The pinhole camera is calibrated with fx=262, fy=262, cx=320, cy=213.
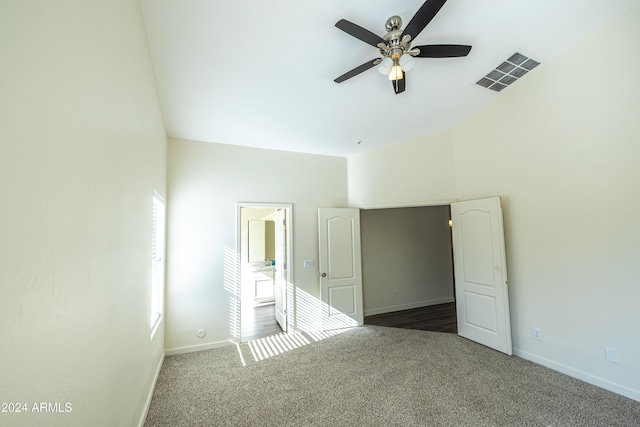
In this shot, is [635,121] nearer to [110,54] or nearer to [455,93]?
[455,93]

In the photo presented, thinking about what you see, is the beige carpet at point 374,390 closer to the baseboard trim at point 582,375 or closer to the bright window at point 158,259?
the baseboard trim at point 582,375

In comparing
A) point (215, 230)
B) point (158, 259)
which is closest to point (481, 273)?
point (215, 230)

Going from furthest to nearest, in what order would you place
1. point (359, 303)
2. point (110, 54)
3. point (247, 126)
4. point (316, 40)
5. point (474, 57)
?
point (359, 303) → point (247, 126) → point (474, 57) → point (316, 40) → point (110, 54)

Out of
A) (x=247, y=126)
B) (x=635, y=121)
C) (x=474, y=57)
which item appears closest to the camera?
(x=635, y=121)

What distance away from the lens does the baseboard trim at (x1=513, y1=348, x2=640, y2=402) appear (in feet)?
8.50

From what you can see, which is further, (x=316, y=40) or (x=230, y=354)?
(x=230, y=354)

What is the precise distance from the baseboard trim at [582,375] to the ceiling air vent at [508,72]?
3.60 meters

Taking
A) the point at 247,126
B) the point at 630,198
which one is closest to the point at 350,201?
the point at 247,126

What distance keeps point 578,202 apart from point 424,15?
2848 mm

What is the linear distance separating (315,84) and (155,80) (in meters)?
1.65

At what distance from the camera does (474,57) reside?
2.90 metres

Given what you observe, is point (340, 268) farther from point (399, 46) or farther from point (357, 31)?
point (357, 31)

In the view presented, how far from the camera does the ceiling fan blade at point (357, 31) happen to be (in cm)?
181

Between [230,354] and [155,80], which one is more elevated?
[155,80]
